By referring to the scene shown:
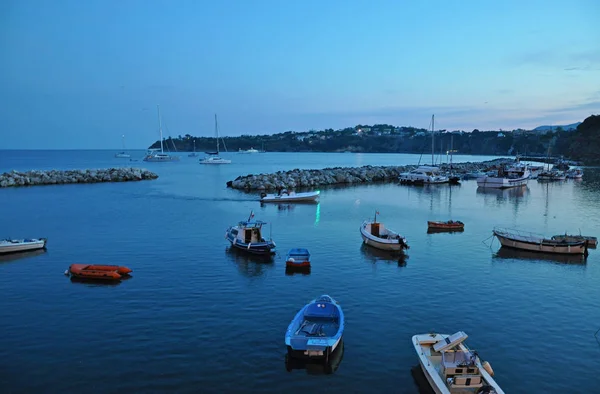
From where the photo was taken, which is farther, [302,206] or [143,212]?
[302,206]

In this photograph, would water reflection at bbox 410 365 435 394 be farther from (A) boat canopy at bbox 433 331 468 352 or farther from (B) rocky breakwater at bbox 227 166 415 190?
(B) rocky breakwater at bbox 227 166 415 190

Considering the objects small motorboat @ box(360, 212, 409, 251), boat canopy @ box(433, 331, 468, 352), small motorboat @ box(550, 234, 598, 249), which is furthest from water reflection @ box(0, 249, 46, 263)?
small motorboat @ box(550, 234, 598, 249)

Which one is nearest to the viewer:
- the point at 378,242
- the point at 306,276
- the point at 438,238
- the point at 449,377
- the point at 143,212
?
the point at 449,377

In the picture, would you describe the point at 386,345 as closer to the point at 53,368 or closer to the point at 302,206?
the point at 53,368

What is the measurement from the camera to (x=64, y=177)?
82.3 m

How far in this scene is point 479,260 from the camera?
3042cm

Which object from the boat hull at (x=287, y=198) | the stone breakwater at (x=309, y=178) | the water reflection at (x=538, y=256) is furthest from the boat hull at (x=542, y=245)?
the stone breakwater at (x=309, y=178)

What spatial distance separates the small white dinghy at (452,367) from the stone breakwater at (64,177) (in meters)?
80.0

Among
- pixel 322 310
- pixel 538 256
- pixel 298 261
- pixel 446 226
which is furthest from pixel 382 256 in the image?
pixel 322 310

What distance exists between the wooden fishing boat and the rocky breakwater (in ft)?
141

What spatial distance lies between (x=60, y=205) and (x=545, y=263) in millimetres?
53427

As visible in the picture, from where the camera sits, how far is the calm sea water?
1522cm

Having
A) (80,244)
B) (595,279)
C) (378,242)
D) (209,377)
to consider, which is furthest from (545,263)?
(80,244)

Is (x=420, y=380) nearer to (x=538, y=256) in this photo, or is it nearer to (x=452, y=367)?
(x=452, y=367)
